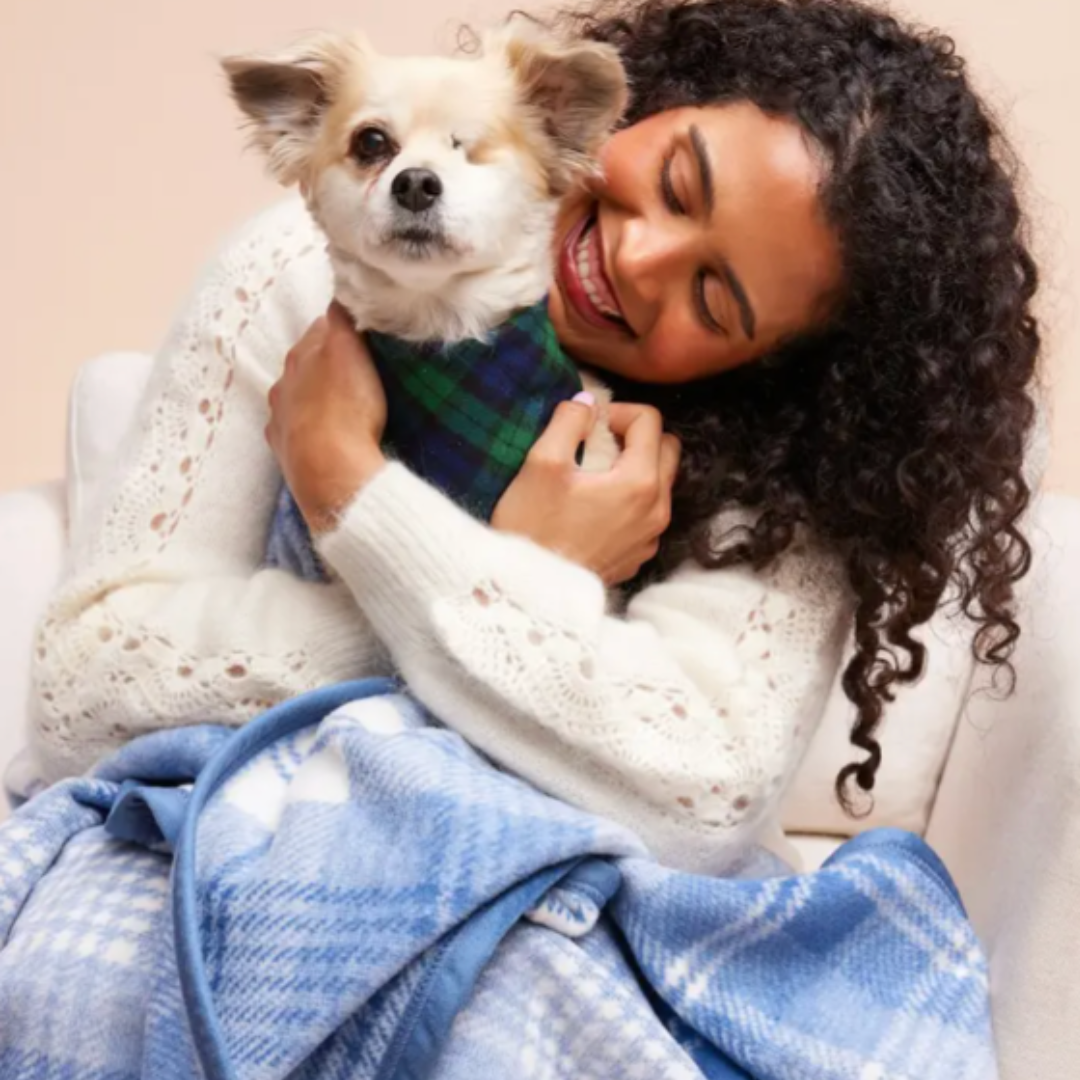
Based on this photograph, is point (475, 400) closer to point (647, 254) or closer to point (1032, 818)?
point (647, 254)

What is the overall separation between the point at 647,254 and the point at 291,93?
0.31 metres

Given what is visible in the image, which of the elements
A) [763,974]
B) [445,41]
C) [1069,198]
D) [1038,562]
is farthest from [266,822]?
[1069,198]

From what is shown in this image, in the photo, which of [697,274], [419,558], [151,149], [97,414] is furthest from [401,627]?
[151,149]

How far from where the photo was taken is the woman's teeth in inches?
46.7

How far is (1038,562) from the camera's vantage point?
1501 mm

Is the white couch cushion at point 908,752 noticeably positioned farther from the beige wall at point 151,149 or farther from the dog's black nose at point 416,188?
the dog's black nose at point 416,188

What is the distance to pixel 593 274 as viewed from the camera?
1.19 m

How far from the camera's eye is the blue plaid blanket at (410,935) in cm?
89

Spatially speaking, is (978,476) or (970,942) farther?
(978,476)

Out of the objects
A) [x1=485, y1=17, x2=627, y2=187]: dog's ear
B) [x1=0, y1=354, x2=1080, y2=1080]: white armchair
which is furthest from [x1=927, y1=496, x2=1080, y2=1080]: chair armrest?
[x1=485, y1=17, x2=627, y2=187]: dog's ear

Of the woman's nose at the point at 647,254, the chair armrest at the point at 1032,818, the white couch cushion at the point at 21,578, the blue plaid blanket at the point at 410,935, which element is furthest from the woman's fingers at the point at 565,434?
the white couch cushion at the point at 21,578

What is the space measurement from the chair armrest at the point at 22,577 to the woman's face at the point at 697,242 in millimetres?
700

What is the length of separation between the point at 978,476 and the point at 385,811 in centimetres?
60

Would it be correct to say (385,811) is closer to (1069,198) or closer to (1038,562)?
(1038,562)
